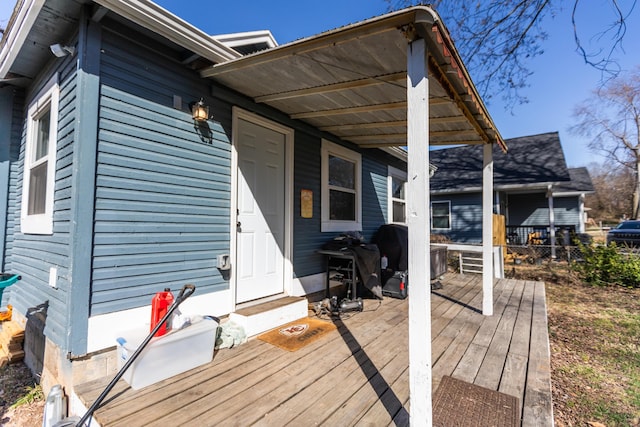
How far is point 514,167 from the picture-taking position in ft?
38.4

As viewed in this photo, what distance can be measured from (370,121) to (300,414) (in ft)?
11.3

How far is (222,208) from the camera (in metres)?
3.07

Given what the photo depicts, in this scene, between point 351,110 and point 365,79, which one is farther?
point 351,110

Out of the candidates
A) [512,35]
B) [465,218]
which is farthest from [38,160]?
[465,218]

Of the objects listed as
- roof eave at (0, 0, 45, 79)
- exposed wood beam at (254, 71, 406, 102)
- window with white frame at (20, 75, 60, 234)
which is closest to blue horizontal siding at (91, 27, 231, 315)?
roof eave at (0, 0, 45, 79)

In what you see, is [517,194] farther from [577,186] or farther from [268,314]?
[268,314]

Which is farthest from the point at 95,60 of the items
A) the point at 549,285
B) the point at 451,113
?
the point at 549,285

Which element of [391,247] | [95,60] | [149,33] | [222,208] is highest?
[149,33]

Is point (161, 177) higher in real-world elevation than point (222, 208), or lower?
higher

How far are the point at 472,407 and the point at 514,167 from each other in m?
12.3

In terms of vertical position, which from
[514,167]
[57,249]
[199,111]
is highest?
[514,167]

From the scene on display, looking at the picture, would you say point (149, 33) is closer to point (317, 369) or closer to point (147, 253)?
point (147, 253)

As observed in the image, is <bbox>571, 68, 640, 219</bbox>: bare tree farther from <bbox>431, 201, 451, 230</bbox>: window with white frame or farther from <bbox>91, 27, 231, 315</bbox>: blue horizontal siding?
<bbox>91, 27, 231, 315</bbox>: blue horizontal siding

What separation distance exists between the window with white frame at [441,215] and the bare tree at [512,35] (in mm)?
7429
